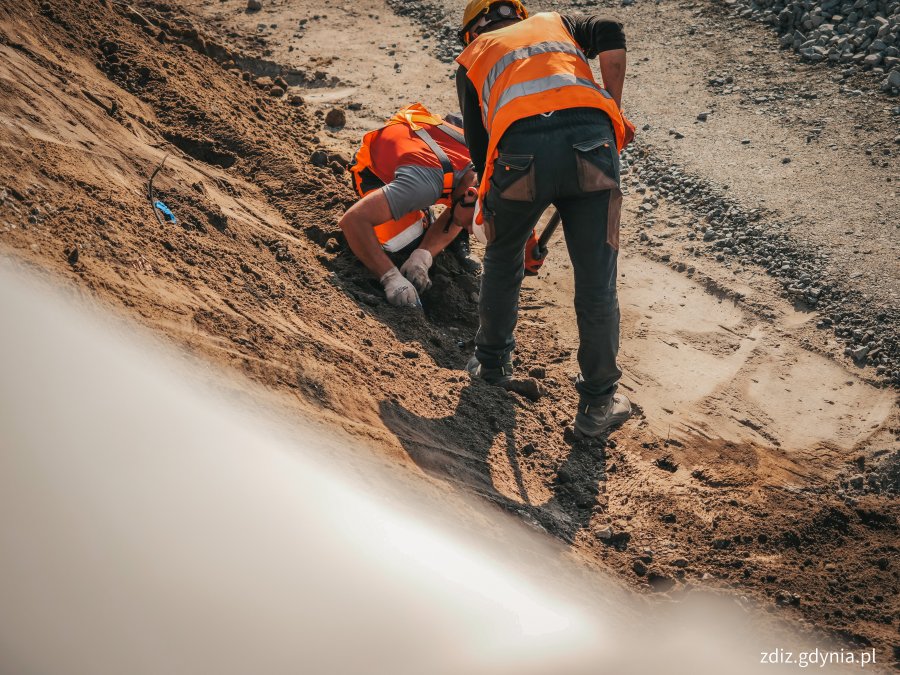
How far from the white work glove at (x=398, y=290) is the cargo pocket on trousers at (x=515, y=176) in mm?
1308

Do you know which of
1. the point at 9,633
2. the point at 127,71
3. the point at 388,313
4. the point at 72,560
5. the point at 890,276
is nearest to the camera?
the point at 9,633

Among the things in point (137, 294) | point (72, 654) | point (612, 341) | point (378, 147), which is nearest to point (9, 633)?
point (72, 654)

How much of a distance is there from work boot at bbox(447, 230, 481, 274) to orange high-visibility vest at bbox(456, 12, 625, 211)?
1662mm

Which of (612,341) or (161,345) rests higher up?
(161,345)

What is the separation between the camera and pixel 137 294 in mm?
2980

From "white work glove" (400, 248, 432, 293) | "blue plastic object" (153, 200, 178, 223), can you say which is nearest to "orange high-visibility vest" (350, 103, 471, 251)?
"white work glove" (400, 248, 432, 293)

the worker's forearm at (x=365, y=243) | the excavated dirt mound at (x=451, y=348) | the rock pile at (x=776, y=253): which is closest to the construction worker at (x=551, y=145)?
the excavated dirt mound at (x=451, y=348)

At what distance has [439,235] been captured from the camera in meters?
4.66

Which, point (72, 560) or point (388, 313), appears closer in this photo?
point (72, 560)

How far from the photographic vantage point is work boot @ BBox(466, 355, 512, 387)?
3.84m

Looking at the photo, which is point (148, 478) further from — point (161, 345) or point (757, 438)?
point (757, 438)

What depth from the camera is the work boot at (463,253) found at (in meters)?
4.96

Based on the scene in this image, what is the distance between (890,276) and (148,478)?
172 inches

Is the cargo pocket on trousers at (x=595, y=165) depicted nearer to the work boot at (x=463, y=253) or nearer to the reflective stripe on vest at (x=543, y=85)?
the reflective stripe on vest at (x=543, y=85)
